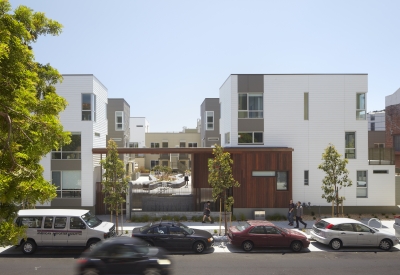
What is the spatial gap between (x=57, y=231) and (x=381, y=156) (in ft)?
65.6

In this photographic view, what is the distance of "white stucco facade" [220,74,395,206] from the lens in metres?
22.4

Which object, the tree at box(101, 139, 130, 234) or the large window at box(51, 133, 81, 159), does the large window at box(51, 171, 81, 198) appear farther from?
the tree at box(101, 139, 130, 234)

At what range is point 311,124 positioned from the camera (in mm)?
22703

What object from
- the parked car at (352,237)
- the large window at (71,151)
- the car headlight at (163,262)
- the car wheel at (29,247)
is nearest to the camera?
the car headlight at (163,262)

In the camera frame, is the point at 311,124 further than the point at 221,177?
Yes

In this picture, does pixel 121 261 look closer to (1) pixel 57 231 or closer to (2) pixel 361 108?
(1) pixel 57 231

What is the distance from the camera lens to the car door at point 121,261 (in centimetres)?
1048

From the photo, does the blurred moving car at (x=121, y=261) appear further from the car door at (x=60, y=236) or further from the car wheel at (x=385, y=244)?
the car wheel at (x=385, y=244)

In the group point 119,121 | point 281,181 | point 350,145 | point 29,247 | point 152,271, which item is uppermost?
point 119,121

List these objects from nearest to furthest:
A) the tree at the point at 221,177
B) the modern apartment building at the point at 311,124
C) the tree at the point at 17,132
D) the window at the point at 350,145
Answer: the tree at the point at 17,132, the tree at the point at 221,177, the modern apartment building at the point at 311,124, the window at the point at 350,145

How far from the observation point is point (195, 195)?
72.2ft

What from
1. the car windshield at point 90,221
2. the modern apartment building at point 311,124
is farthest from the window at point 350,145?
the car windshield at point 90,221

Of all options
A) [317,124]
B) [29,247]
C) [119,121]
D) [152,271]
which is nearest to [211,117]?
[119,121]

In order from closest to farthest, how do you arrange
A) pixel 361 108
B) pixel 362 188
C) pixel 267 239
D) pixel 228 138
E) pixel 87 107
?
pixel 267 239 < pixel 87 107 < pixel 362 188 < pixel 361 108 < pixel 228 138
